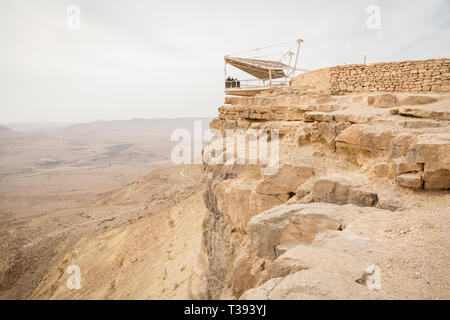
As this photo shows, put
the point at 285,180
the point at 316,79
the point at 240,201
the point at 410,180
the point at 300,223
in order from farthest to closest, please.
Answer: the point at 316,79 → the point at 240,201 → the point at 285,180 → the point at 410,180 → the point at 300,223

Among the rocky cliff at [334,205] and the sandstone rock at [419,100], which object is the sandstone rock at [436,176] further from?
the sandstone rock at [419,100]

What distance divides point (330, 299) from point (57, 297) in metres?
14.5

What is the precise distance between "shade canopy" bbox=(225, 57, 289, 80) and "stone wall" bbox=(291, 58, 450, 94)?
2.61m

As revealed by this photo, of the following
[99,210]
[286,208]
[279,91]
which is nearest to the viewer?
[286,208]

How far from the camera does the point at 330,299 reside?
208 cm


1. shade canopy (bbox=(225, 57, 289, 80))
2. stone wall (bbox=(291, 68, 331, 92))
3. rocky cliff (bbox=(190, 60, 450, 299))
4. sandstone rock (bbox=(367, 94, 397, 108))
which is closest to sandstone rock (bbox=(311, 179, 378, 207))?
rocky cliff (bbox=(190, 60, 450, 299))

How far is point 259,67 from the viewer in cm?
1268

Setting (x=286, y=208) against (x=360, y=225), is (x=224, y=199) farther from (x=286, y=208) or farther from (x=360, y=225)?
(x=360, y=225)

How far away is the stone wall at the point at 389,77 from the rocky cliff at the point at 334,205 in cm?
34

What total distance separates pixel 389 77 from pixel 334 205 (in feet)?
24.9

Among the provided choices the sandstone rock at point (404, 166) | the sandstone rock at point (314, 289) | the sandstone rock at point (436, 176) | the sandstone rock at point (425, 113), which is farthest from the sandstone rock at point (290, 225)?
the sandstone rock at point (425, 113)

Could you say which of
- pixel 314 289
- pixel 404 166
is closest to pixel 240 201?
pixel 404 166

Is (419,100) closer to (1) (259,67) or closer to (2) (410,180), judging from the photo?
(2) (410,180)

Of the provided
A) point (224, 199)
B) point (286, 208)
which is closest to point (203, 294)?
point (224, 199)
